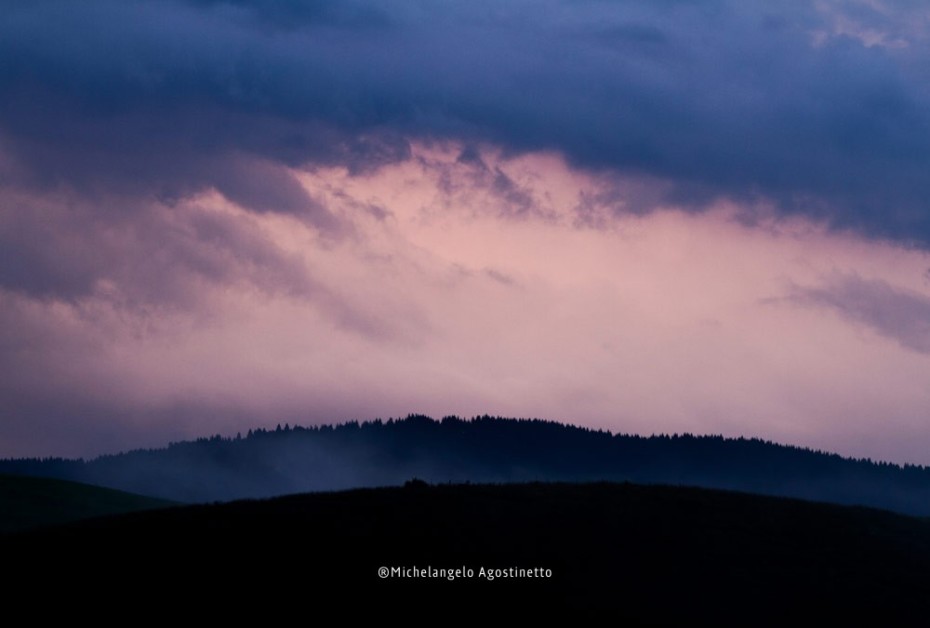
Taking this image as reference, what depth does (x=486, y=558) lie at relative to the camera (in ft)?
152

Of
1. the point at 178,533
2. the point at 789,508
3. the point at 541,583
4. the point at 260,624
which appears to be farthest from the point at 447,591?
the point at 789,508

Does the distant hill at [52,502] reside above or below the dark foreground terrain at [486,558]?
above

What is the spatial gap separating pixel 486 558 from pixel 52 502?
3879cm

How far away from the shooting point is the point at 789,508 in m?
58.8

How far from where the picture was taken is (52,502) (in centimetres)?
7419

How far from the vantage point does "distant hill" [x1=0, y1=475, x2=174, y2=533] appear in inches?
2682

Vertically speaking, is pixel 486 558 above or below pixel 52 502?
below

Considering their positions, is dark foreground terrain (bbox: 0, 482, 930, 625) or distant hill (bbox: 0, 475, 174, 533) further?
distant hill (bbox: 0, 475, 174, 533)

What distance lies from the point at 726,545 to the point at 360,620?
18.9 m

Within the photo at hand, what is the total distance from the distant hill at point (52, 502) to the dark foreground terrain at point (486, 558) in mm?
19965

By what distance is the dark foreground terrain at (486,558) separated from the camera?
41.7 m

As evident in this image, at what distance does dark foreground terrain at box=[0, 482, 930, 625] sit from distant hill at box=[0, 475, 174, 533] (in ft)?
65.5

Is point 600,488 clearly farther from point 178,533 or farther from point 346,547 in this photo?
point 178,533

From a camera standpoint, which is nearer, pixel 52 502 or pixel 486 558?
pixel 486 558
